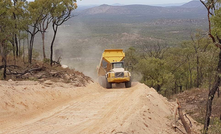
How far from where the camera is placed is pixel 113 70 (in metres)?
22.0

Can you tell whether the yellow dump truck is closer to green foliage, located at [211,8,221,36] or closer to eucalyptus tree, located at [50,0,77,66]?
eucalyptus tree, located at [50,0,77,66]

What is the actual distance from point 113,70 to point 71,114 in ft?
34.7

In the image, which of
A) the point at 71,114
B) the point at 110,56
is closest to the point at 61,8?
the point at 110,56

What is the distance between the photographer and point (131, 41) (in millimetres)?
102938

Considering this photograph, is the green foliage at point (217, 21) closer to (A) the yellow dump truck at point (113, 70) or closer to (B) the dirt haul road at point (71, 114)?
(B) the dirt haul road at point (71, 114)

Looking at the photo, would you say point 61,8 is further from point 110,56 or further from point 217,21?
point 217,21

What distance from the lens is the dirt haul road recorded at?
9.52 m

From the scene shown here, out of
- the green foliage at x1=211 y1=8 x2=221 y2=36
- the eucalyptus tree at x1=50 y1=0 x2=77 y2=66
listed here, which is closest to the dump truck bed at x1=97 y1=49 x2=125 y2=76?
the eucalyptus tree at x1=50 y1=0 x2=77 y2=66

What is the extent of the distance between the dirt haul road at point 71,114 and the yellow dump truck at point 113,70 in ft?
18.9

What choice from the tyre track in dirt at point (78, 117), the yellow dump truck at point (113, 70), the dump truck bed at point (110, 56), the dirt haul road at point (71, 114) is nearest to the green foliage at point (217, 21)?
the dirt haul road at point (71, 114)

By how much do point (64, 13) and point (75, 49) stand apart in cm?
6006

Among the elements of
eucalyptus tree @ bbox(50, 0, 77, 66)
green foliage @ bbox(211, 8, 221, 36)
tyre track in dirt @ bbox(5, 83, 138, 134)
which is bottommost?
tyre track in dirt @ bbox(5, 83, 138, 134)

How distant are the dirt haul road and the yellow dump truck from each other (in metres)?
5.75

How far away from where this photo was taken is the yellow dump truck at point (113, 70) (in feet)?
70.6
